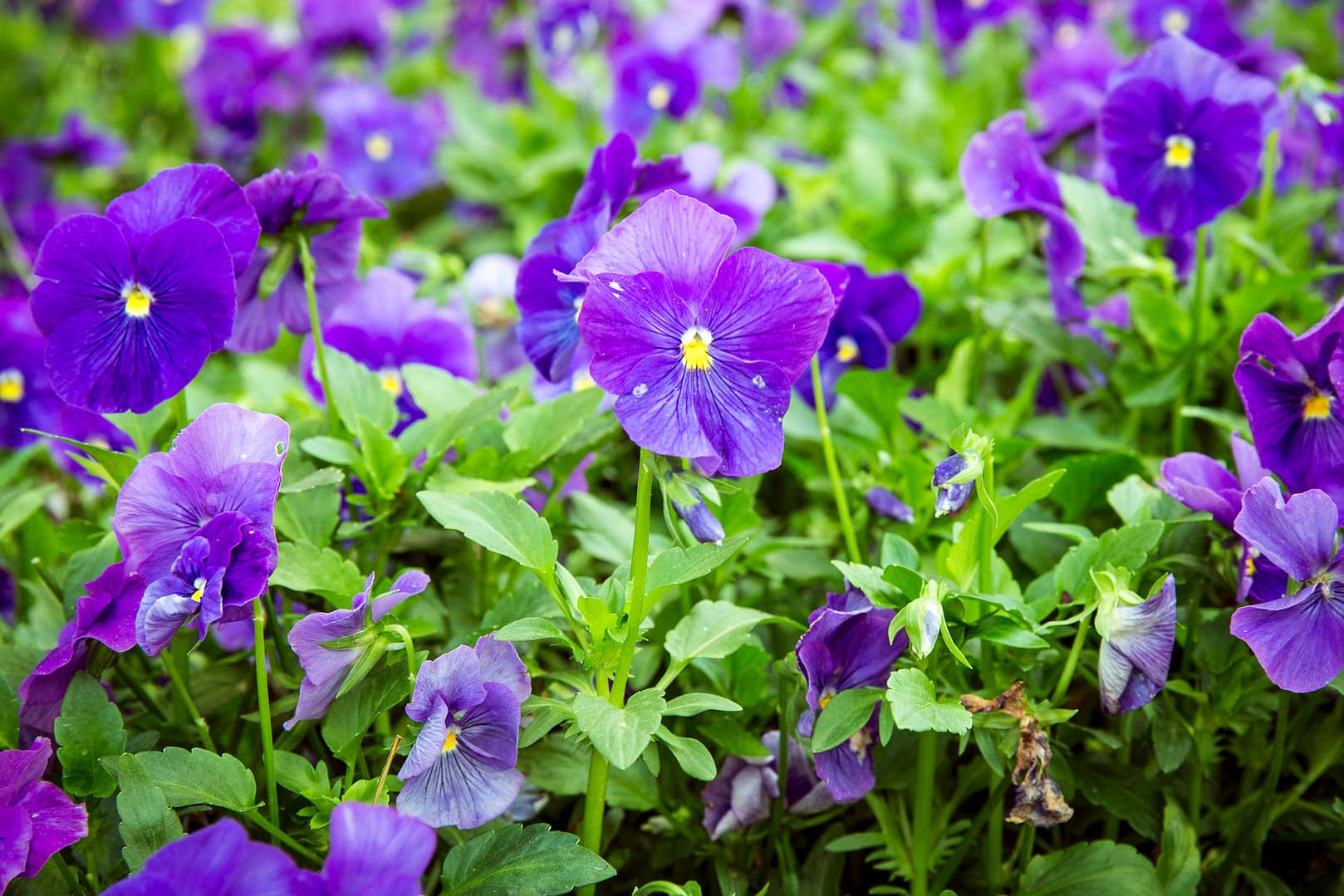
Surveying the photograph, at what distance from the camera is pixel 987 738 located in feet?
3.96

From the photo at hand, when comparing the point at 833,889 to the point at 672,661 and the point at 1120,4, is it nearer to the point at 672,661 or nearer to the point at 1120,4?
the point at 672,661

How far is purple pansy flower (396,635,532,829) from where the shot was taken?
43.3 inches

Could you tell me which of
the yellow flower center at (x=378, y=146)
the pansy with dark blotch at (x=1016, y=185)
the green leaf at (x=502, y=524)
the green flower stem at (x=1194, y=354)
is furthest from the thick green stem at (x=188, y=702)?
the yellow flower center at (x=378, y=146)

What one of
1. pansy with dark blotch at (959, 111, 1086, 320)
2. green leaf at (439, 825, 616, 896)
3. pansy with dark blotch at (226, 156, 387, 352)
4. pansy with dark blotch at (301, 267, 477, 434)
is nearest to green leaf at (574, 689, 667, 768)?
green leaf at (439, 825, 616, 896)

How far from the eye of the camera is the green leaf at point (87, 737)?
1181mm

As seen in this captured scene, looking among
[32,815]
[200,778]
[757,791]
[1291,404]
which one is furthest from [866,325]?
[32,815]

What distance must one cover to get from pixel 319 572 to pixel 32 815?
0.35 m

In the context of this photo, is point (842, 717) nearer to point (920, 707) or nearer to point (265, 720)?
point (920, 707)

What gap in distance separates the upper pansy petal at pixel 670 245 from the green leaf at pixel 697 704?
15.4 inches

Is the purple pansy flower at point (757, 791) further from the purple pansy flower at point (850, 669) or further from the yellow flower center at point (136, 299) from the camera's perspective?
the yellow flower center at point (136, 299)

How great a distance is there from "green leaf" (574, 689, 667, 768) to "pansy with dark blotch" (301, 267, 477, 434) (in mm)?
771

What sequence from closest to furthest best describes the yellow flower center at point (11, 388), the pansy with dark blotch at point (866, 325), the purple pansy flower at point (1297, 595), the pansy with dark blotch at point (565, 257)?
1. the purple pansy flower at point (1297, 595)
2. the pansy with dark blotch at point (565, 257)
3. the pansy with dark blotch at point (866, 325)
4. the yellow flower center at point (11, 388)

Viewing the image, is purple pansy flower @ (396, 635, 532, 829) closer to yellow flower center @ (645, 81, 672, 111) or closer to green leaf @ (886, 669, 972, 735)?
green leaf @ (886, 669, 972, 735)

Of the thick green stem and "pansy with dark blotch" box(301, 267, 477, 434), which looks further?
"pansy with dark blotch" box(301, 267, 477, 434)
